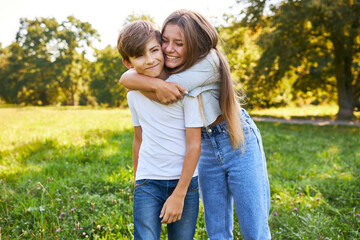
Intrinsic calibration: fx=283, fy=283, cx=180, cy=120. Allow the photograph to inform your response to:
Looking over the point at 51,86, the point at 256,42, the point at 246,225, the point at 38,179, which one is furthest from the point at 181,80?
the point at 51,86

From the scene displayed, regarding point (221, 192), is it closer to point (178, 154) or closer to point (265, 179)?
point (265, 179)

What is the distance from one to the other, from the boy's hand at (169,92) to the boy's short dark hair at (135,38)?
0.83 feet

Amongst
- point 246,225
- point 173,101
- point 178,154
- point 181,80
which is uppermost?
point 181,80

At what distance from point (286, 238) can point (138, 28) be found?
2.26 metres

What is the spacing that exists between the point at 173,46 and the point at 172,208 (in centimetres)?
92

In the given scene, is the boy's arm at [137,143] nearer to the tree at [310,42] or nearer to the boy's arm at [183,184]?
the boy's arm at [183,184]

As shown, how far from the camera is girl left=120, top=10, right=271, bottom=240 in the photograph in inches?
64.9

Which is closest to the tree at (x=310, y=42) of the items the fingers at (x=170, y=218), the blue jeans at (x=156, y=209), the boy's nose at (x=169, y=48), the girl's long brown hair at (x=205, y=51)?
the girl's long brown hair at (x=205, y=51)

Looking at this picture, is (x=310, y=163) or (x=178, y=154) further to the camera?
(x=310, y=163)

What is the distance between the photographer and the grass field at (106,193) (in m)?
2.63

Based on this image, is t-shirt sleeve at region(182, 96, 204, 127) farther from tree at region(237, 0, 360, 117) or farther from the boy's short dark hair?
tree at region(237, 0, 360, 117)

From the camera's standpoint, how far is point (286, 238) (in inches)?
103

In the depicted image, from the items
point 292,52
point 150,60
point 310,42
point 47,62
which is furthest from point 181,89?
point 47,62

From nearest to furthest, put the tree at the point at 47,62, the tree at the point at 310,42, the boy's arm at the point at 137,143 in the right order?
the boy's arm at the point at 137,143 → the tree at the point at 310,42 → the tree at the point at 47,62
